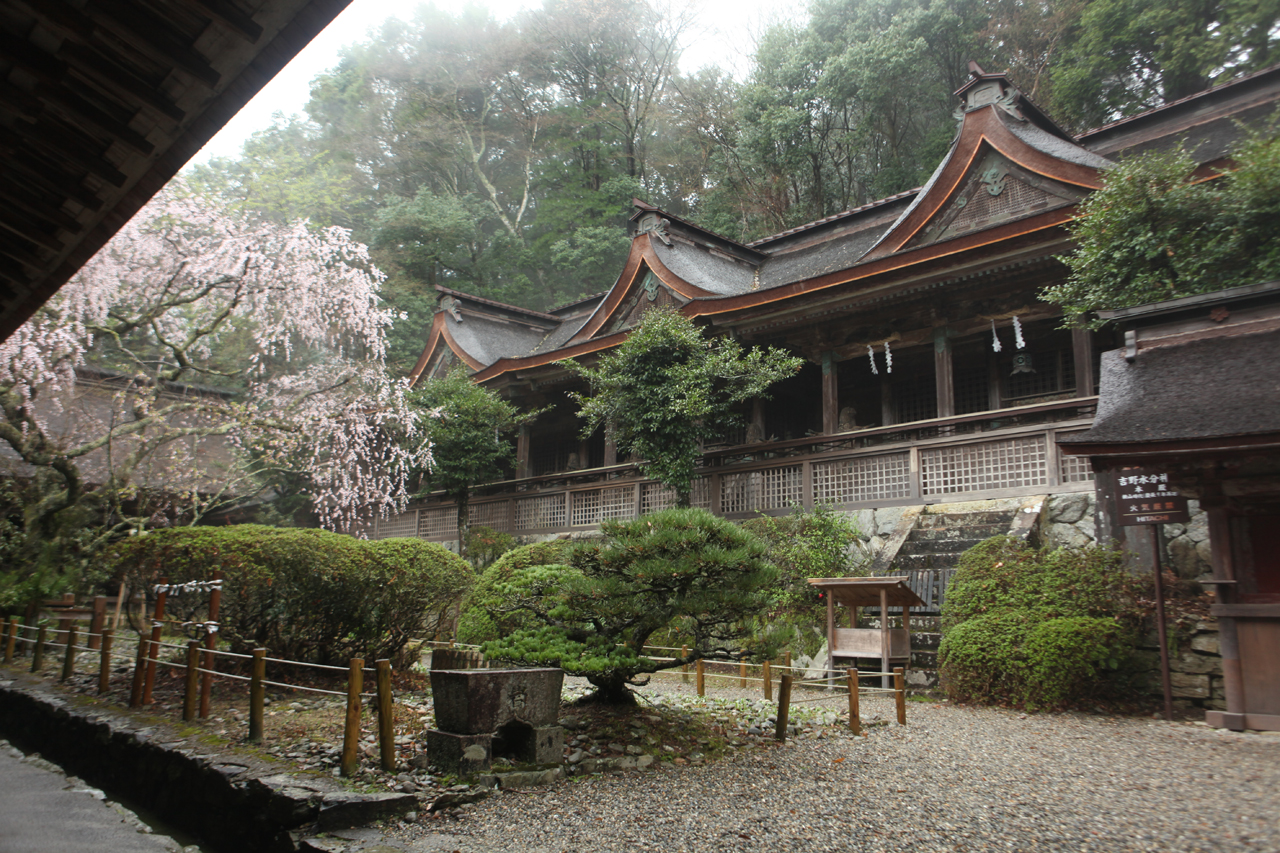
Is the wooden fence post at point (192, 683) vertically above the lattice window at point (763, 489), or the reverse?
the lattice window at point (763, 489)

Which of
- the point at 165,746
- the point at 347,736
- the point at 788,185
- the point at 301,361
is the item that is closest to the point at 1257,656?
the point at 347,736

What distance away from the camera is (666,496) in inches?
608

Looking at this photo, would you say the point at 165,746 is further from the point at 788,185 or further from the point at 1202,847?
the point at 788,185

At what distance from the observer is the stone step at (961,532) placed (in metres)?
10.7

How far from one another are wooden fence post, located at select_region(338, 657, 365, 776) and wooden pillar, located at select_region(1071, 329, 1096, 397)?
10.7 metres

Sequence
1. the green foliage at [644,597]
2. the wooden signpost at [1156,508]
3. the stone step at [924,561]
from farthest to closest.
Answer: the stone step at [924,561] < the wooden signpost at [1156,508] < the green foliage at [644,597]

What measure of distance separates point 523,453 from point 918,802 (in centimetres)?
1574

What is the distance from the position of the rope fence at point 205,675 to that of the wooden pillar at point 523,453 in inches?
390

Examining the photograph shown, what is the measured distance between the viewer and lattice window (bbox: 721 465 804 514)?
13820 mm

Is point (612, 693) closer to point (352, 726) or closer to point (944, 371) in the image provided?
point (352, 726)

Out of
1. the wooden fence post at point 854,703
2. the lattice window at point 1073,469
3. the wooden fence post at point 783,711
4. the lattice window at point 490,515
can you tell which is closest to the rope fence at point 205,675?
the wooden fence post at point 783,711

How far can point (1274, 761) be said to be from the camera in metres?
5.96

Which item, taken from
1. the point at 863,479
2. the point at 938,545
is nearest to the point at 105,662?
the point at 938,545

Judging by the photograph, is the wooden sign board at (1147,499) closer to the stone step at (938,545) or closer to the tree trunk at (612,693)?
the stone step at (938,545)
